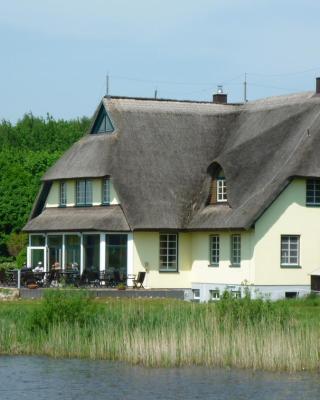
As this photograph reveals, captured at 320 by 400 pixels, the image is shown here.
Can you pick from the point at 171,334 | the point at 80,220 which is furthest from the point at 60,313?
the point at 80,220

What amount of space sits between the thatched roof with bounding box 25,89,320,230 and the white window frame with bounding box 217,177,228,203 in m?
0.48

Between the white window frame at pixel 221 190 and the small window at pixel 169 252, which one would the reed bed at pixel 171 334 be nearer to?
the white window frame at pixel 221 190

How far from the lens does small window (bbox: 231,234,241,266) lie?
4972cm

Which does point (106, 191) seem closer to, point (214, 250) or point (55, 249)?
point (55, 249)

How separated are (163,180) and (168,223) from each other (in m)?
2.16

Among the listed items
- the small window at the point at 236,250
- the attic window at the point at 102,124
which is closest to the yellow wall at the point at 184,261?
the small window at the point at 236,250

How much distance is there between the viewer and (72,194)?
55594 mm

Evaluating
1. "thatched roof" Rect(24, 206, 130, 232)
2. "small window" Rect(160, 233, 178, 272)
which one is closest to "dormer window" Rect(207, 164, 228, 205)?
"small window" Rect(160, 233, 178, 272)

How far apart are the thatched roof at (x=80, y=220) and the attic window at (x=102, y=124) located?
3.43m

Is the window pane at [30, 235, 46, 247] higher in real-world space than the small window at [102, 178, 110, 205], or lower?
lower

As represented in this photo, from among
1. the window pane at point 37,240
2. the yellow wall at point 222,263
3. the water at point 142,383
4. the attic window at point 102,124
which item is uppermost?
the attic window at point 102,124

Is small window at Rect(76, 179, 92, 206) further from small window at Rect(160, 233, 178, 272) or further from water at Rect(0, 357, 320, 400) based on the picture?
water at Rect(0, 357, 320, 400)

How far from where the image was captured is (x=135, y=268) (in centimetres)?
5216

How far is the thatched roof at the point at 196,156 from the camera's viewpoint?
49.3 metres
